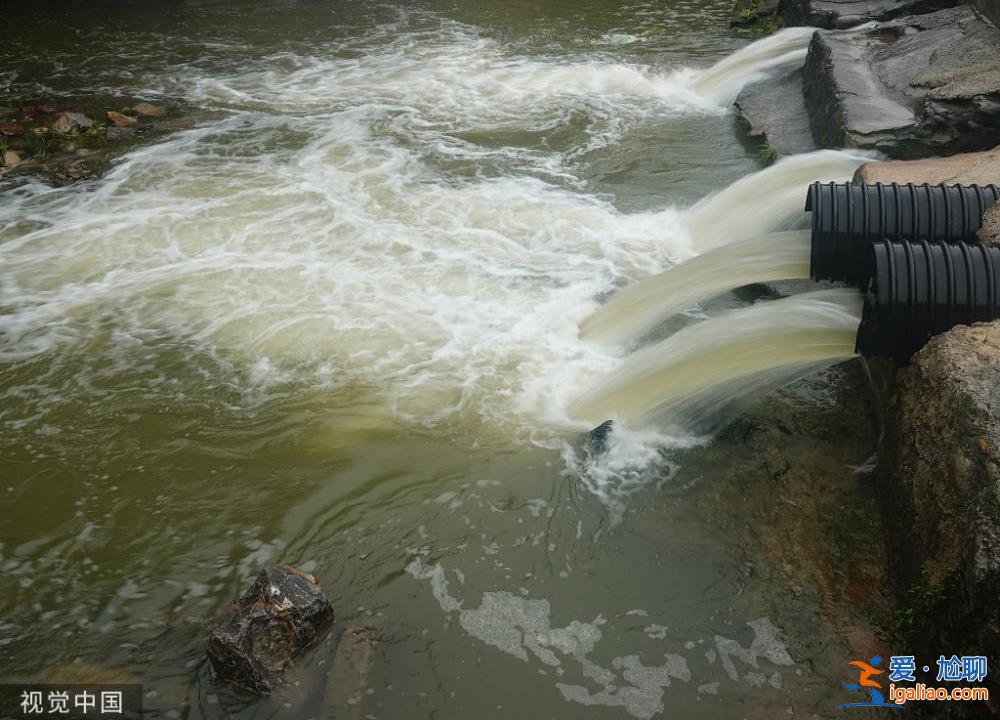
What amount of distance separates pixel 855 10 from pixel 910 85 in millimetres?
3465

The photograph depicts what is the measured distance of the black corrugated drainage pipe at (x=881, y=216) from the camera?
5.27 meters

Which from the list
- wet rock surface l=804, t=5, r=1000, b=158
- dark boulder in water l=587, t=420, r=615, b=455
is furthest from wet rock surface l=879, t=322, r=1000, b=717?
wet rock surface l=804, t=5, r=1000, b=158

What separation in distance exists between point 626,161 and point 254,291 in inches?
174

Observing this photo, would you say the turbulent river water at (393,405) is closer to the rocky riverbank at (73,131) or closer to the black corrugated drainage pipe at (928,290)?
the rocky riverbank at (73,131)

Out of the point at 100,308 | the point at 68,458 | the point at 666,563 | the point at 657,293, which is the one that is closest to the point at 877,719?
the point at 666,563

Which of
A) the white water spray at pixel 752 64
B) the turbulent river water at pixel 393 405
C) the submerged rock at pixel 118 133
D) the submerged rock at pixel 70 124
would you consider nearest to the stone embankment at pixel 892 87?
the white water spray at pixel 752 64

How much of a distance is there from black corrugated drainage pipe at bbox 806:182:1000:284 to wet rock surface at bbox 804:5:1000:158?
2317mm

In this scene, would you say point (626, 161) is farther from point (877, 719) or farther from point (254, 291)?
point (877, 719)

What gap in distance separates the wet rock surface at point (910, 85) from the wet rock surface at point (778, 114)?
0.47ft

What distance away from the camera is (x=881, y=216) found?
5.38 metres

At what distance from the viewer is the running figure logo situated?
346 centimetres

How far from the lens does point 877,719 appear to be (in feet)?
11.2

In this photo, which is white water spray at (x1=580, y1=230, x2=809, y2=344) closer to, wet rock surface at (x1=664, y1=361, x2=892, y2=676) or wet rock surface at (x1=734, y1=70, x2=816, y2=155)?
wet rock surface at (x1=664, y1=361, x2=892, y2=676)

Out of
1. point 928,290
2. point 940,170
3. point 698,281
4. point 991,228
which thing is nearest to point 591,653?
point 928,290
